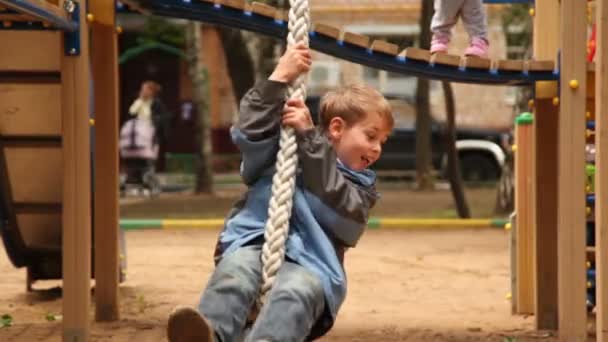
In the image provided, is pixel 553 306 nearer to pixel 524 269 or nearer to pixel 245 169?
pixel 524 269

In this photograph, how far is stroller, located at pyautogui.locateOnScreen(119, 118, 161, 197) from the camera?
1780 centimetres

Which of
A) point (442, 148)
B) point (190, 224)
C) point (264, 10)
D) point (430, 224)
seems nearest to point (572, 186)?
point (264, 10)

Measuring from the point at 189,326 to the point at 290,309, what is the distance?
357 mm

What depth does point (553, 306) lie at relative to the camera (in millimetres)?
7141

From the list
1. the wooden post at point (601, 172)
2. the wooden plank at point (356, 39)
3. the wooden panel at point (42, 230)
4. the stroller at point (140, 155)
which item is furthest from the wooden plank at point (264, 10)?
the stroller at point (140, 155)

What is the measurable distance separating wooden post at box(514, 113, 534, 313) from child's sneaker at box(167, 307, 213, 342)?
425 cm

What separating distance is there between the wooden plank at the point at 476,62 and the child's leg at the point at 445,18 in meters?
0.59

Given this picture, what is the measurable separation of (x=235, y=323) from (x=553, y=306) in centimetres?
358

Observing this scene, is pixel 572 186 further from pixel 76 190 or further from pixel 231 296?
pixel 231 296

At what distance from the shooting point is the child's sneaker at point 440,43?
272 inches

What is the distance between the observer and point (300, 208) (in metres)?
4.22

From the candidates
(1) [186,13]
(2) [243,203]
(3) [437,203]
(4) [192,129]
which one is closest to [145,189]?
(3) [437,203]

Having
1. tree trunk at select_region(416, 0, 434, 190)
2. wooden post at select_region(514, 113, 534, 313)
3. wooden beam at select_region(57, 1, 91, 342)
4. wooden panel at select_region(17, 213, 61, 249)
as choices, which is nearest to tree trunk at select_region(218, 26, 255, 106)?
tree trunk at select_region(416, 0, 434, 190)

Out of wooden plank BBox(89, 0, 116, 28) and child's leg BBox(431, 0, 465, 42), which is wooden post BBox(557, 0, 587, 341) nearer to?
child's leg BBox(431, 0, 465, 42)
